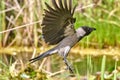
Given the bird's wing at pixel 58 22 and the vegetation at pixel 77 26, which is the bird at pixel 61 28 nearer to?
the bird's wing at pixel 58 22

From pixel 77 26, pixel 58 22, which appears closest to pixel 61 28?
pixel 58 22

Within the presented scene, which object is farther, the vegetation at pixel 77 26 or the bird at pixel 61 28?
the vegetation at pixel 77 26

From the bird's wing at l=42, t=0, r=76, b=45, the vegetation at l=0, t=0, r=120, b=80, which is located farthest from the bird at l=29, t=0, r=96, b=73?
the vegetation at l=0, t=0, r=120, b=80

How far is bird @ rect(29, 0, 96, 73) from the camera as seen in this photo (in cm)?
421

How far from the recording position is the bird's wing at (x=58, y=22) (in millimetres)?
4184

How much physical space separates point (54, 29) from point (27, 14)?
375 centimetres

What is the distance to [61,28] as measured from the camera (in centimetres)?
440

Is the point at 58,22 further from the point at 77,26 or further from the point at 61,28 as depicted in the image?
the point at 77,26

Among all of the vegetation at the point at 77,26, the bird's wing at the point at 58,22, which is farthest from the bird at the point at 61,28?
the vegetation at the point at 77,26

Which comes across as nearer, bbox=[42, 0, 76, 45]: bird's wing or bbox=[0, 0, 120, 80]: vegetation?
bbox=[42, 0, 76, 45]: bird's wing

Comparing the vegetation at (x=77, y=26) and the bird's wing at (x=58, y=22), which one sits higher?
the bird's wing at (x=58, y=22)

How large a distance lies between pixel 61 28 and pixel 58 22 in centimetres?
8

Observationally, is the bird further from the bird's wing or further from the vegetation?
the vegetation

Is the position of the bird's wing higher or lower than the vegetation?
higher
